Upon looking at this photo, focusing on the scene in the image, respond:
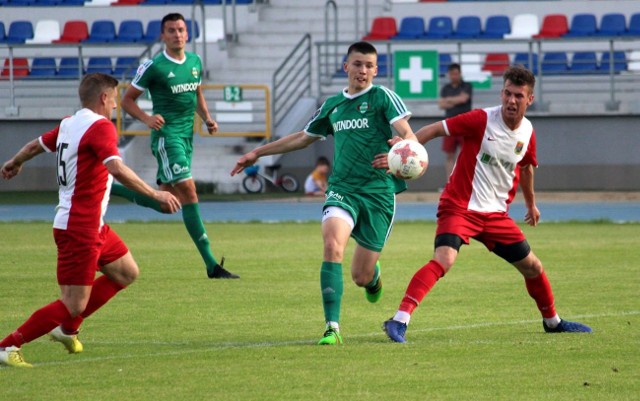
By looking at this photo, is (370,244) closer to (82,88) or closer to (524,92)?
(524,92)

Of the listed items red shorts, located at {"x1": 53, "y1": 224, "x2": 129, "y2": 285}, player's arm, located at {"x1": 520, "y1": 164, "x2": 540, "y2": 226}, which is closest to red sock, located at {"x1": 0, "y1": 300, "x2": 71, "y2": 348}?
red shorts, located at {"x1": 53, "y1": 224, "x2": 129, "y2": 285}

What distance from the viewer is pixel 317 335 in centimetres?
898

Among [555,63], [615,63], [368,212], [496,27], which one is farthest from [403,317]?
[496,27]

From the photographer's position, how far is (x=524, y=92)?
8734 mm

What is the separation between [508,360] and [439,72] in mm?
20861

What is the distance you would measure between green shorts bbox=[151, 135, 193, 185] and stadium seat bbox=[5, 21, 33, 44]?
65.0ft

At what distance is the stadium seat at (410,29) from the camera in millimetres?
29859

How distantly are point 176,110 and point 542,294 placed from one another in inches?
217

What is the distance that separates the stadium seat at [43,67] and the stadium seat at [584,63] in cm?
1168

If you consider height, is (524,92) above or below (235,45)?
above

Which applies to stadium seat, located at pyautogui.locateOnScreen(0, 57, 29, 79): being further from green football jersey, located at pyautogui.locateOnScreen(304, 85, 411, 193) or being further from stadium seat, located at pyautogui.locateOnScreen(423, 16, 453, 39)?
green football jersey, located at pyautogui.locateOnScreen(304, 85, 411, 193)

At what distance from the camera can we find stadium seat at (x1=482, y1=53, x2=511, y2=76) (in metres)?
27.7

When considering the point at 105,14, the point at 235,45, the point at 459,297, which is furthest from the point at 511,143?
the point at 105,14

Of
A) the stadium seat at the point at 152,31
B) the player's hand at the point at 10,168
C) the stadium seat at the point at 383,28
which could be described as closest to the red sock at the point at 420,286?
the player's hand at the point at 10,168
